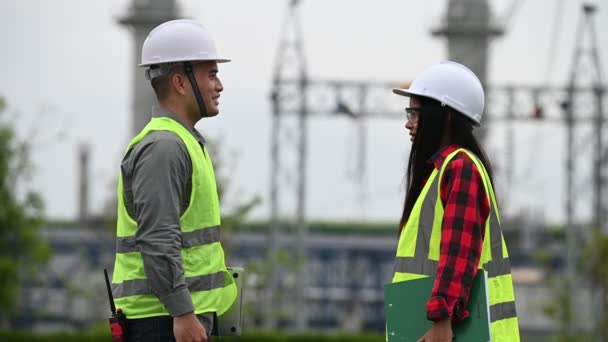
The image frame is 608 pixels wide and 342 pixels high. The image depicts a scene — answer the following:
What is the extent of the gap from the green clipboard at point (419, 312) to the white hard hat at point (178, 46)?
40.8 inches

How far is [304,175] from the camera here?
3447 centimetres

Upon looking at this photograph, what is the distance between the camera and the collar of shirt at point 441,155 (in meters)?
5.61

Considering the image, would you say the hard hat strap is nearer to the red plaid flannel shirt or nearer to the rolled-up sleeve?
the rolled-up sleeve

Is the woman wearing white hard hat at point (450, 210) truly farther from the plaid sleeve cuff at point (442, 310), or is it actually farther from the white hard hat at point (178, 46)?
the white hard hat at point (178, 46)

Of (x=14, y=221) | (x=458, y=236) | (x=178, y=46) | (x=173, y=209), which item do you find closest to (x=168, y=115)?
(x=178, y=46)

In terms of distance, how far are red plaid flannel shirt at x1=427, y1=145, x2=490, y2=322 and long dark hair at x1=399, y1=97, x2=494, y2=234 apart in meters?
0.13

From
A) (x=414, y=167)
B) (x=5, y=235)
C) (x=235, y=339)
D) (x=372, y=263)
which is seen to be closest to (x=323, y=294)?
(x=372, y=263)

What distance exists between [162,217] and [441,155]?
104 centimetres

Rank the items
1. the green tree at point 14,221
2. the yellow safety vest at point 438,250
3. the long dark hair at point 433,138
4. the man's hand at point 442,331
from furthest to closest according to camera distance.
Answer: the green tree at point 14,221 → the long dark hair at point 433,138 → the yellow safety vest at point 438,250 → the man's hand at point 442,331

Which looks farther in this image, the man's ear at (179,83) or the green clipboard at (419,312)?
the man's ear at (179,83)

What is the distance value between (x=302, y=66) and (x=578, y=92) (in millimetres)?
6555

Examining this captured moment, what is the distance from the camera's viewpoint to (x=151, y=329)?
211 inches

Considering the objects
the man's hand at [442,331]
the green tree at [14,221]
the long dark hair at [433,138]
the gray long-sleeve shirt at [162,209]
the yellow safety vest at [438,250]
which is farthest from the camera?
the green tree at [14,221]

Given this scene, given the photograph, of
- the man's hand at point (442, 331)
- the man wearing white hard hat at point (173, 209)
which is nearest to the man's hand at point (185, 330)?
the man wearing white hard hat at point (173, 209)
